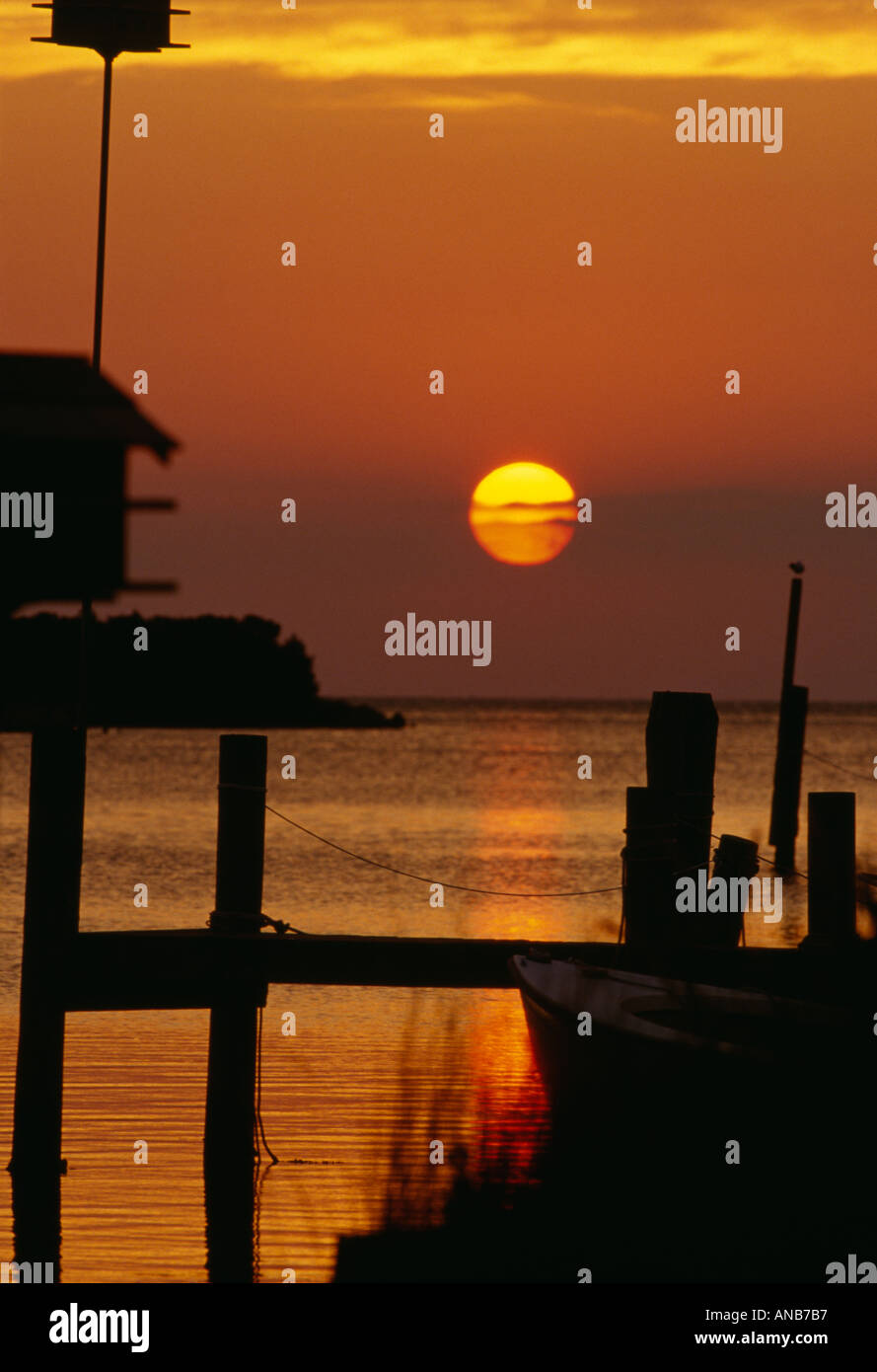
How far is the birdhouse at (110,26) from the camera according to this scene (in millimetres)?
9609

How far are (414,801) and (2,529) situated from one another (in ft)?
201

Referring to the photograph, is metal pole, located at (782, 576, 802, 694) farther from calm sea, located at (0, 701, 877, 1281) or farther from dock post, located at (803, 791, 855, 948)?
dock post, located at (803, 791, 855, 948)

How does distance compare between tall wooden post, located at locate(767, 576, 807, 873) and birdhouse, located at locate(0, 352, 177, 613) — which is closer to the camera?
birdhouse, located at locate(0, 352, 177, 613)

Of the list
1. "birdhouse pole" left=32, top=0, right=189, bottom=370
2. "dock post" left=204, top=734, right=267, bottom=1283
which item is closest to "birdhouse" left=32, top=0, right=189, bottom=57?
"birdhouse pole" left=32, top=0, right=189, bottom=370

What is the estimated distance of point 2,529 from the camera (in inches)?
322

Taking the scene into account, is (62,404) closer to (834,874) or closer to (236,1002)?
(236,1002)

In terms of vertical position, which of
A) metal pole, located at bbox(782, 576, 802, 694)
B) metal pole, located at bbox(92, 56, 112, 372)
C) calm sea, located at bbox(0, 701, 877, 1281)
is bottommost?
calm sea, located at bbox(0, 701, 877, 1281)

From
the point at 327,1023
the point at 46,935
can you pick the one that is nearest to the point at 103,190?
the point at 46,935

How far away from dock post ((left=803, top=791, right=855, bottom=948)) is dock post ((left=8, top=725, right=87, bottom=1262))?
474 centimetres

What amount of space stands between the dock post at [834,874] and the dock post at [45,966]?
4.74 meters

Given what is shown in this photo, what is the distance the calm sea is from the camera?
38.9 feet

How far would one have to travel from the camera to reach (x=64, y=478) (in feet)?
26.0

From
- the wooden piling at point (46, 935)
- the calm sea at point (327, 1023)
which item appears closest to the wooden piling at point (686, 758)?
the calm sea at point (327, 1023)

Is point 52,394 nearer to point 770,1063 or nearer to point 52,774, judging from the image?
point 52,774
